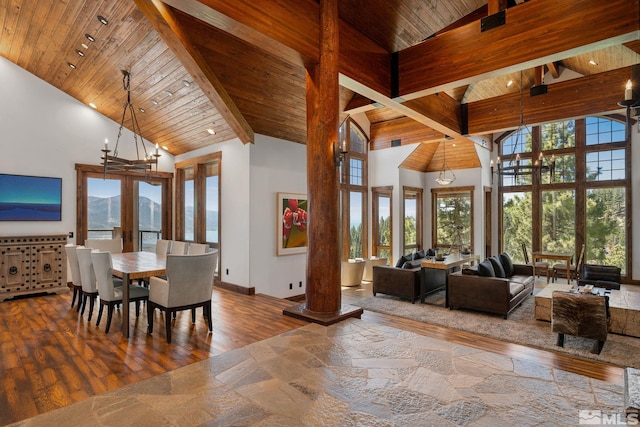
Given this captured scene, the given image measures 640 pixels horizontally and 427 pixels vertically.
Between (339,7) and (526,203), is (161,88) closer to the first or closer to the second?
(339,7)

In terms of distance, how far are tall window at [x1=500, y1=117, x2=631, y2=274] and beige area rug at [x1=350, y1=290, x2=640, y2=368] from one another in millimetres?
3495

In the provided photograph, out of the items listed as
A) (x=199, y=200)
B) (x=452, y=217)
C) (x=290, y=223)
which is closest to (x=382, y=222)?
(x=452, y=217)

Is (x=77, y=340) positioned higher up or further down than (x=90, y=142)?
further down

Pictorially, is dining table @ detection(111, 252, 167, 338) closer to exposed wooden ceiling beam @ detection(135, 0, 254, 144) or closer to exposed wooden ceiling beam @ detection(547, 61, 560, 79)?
exposed wooden ceiling beam @ detection(135, 0, 254, 144)

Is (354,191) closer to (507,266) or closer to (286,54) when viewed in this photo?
(507,266)

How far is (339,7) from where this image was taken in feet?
12.9

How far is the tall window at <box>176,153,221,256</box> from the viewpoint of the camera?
675cm

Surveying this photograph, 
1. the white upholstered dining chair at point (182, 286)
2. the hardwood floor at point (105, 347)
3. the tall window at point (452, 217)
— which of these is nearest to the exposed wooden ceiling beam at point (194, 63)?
the white upholstered dining chair at point (182, 286)

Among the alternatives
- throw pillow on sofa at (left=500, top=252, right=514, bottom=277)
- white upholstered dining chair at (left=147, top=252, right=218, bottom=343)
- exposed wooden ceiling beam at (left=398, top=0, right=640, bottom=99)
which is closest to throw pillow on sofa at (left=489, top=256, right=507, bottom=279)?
throw pillow on sofa at (left=500, top=252, right=514, bottom=277)

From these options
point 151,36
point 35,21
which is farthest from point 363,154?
point 35,21

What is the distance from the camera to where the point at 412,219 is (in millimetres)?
10242

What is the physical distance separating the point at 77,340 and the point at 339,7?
4.63 metres

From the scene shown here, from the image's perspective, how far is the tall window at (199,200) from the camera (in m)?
6.75

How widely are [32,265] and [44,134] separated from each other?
2.26 meters
